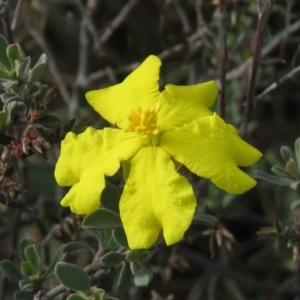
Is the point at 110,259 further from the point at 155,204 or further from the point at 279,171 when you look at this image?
the point at 279,171

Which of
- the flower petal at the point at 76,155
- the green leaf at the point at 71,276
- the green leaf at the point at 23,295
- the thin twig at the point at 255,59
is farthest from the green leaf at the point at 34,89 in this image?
the thin twig at the point at 255,59

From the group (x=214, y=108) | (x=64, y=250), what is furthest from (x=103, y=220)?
(x=214, y=108)

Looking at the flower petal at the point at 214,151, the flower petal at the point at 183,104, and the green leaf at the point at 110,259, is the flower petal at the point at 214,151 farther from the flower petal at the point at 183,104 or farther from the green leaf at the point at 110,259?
the green leaf at the point at 110,259

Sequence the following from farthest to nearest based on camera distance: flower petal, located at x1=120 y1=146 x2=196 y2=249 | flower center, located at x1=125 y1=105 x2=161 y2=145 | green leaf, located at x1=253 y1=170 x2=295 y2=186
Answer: green leaf, located at x1=253 y1=170 x2=295 y2=186 < flower center, located at x1=125 y1=105 x2=161 y2=145 < flower petal, located at x1=120 y1=146 x2=196 y2=249

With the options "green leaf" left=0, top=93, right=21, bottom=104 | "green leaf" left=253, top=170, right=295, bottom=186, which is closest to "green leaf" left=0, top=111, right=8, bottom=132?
"green leaf" left=0, top=93, right=21, bottom=104

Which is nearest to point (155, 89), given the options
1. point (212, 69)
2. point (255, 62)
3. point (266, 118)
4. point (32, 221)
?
point (255, 62)

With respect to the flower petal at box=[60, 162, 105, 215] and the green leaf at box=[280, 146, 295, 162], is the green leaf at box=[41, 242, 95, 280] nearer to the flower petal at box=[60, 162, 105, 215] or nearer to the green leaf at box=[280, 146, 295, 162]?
the flower petal at box=[60, 162, 105, 215]

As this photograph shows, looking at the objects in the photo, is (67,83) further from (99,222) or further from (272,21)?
(99,222)
